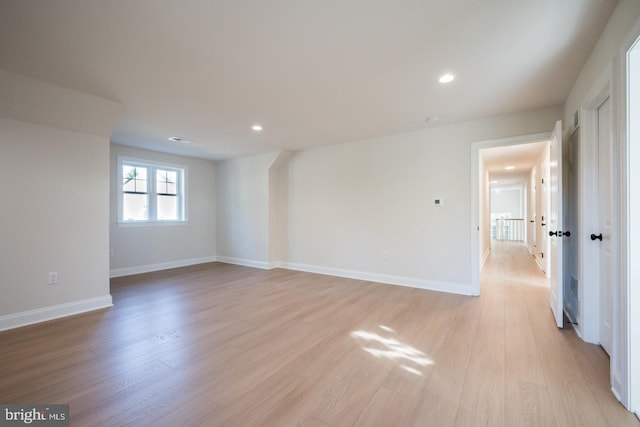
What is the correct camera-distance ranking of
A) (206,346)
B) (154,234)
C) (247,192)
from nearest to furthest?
1. (206,346)
2. (154,234)
3. (247,192)

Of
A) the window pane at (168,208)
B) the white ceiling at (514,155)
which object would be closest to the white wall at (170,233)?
the window pane at (168,208)

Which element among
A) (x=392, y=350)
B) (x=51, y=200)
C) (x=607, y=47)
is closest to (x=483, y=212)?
(x=607, y=47)

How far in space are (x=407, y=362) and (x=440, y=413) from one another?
525 millimetres

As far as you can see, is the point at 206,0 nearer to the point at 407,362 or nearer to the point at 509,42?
the point at 509,42

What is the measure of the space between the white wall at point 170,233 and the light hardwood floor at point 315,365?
1.91 meters

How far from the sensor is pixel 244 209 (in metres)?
6.00

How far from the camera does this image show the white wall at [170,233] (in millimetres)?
4930

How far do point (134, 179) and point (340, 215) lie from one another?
4128mm

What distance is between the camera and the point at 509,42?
6.45 ft

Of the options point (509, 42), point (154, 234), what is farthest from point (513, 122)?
point (154, 234)

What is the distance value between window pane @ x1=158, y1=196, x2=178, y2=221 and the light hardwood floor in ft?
8.46

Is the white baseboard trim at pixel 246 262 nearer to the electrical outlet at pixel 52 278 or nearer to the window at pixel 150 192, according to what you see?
the window at pixel 150 192

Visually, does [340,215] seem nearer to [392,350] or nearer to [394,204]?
[394,204]

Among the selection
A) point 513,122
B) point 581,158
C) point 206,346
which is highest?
point 513,122
